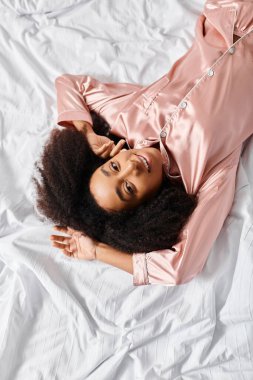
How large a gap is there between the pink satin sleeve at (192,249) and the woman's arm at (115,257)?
0.02 meters

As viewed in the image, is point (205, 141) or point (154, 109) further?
point (154, 109)

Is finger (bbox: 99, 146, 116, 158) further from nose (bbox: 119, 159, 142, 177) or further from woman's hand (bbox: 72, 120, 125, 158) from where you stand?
nose (bbox: 119, 159, 142, 177)

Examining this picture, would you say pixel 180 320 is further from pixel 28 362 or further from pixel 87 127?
pixel 87 127

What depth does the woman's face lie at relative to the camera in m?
1.20

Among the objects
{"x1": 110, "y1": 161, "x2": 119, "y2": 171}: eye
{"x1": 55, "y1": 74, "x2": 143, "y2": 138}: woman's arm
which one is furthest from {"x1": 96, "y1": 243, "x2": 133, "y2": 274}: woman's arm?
{"x1": 55, "y1": 74, "x2": 143, "y2": 138}: woman's arm

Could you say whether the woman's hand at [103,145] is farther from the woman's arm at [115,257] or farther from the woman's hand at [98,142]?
the woman's arm at [115,257]

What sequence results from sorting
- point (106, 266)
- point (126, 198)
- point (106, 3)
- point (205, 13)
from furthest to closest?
1. point (106, 3)
2. point (205, 13)
3. point (106, 266)
4. point (126, 198)

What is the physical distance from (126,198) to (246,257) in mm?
381

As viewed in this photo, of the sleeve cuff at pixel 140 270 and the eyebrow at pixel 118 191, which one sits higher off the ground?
the eyebrow at pixel 118 191

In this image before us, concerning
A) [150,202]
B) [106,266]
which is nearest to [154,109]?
[150,202]

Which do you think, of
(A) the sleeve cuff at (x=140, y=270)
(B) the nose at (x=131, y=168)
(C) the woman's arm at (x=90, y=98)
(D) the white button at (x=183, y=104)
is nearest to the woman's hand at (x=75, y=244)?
(A) the sleeve cuff at (x=140, y=270)

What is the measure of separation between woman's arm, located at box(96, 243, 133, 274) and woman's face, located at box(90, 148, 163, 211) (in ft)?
0.45

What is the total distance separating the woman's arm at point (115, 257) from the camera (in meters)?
1.29

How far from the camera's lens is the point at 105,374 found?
121cm
